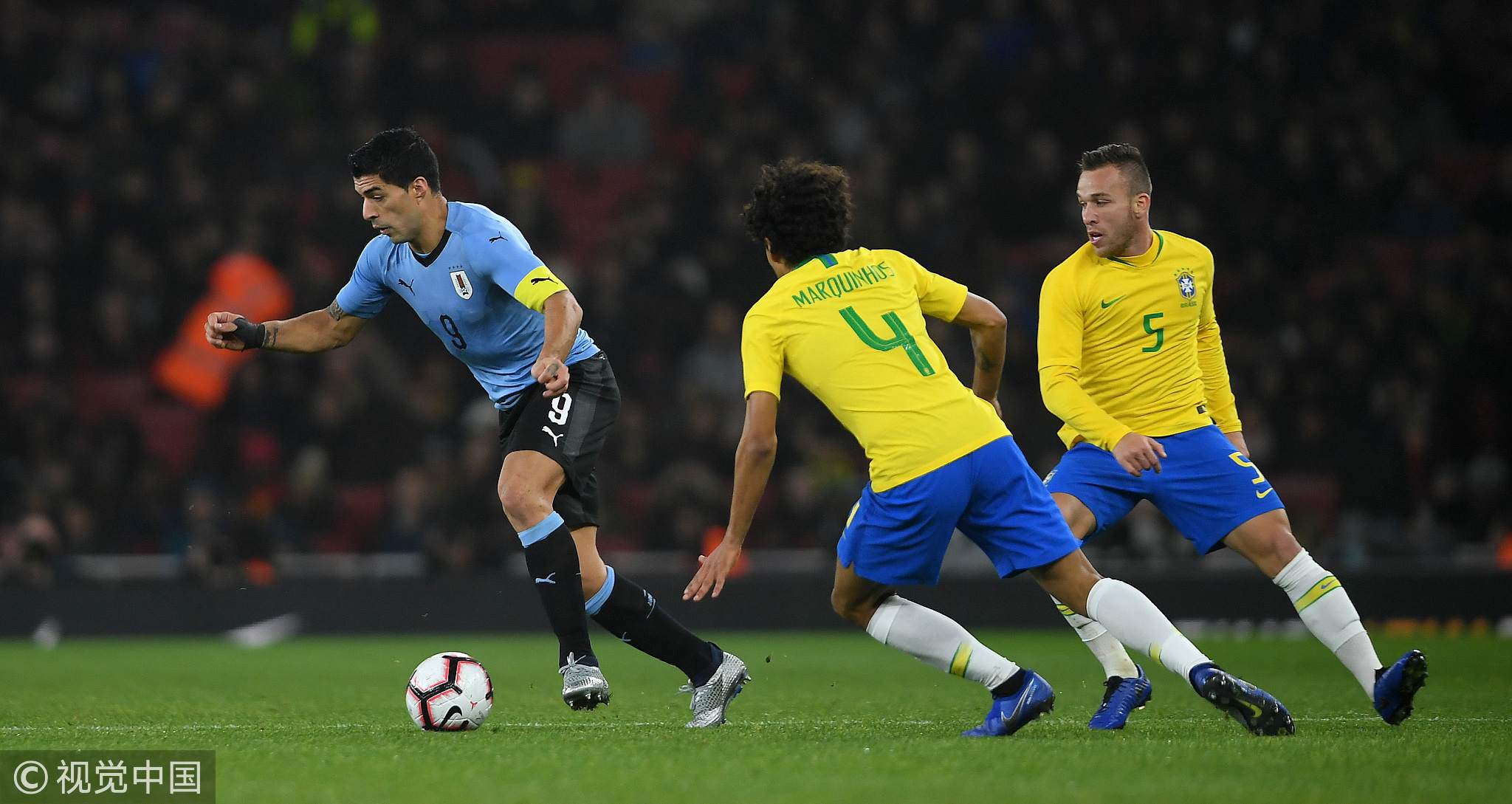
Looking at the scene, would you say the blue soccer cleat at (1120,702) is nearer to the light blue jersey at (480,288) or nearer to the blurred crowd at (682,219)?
the light blue jersey at (480,288)

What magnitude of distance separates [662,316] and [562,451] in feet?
28.5

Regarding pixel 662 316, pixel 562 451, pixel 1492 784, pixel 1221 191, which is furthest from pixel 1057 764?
pixel 1221 191

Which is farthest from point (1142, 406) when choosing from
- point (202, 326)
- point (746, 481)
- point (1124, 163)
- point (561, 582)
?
point (202, 326)

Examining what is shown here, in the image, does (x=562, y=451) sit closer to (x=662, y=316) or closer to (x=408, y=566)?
(x=408, y=566)

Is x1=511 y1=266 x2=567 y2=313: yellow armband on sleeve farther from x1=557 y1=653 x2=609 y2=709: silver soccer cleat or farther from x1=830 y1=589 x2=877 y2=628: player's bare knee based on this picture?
x1=830 y1=589 x2=877 y2=628: player's bare knee

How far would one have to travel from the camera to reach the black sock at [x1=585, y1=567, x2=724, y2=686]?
6.23 meters

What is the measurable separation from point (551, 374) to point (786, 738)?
144 cm

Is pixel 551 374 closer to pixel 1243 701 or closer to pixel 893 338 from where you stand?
pixel 893 338

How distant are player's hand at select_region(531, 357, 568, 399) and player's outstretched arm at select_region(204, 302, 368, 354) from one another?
4.02 ft

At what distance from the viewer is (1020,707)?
5465mm

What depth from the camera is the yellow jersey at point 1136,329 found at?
20.5ft

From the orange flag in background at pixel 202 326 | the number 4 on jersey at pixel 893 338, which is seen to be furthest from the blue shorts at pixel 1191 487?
the orange flag in background at pixel 202 326

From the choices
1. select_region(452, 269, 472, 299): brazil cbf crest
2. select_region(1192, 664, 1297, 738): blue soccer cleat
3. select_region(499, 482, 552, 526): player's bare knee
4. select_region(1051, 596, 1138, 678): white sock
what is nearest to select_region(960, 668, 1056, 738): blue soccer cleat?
select_region(1192, 664, 1297, 738): blue soccer cleat

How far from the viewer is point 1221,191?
16.1 metres
